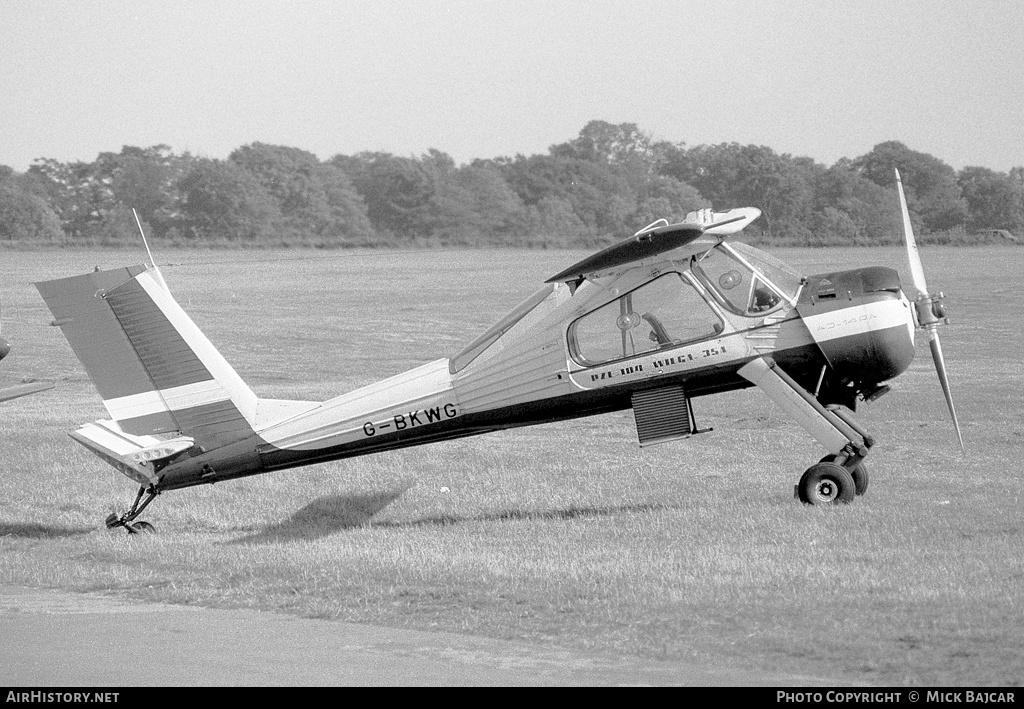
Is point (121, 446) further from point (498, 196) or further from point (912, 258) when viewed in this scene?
point (498, 196)

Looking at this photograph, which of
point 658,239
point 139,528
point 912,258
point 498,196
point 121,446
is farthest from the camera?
point 498,196

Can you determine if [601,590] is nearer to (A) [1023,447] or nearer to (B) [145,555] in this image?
(B) [145,555]

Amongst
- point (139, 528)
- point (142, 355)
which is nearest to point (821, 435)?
point (142, 355)

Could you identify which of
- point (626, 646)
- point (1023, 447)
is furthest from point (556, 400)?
point (1023, 447)

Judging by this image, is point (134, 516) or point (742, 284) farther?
point (134, 516)

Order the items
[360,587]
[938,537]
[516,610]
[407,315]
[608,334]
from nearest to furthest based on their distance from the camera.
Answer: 1. [516,610]
2. [360,587]
3. [938,537]
4. [608,334]
5. [407,315]

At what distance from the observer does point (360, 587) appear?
31.6 feet

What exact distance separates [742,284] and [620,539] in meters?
2.72

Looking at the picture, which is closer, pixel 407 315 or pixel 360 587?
pixel 360 587

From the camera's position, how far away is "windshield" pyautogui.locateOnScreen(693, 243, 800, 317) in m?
11.8

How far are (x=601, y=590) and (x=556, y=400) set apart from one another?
10.5 ft

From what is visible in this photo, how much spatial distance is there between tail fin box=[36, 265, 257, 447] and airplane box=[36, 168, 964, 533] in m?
0.01

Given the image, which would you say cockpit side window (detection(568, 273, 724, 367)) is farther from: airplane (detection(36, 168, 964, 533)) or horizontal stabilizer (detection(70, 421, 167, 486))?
horizontal stabilizer (detection(70, 421, 167, 486))

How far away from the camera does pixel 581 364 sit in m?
12.0
